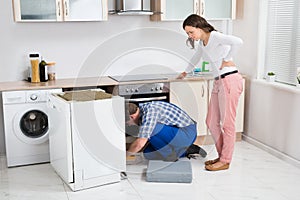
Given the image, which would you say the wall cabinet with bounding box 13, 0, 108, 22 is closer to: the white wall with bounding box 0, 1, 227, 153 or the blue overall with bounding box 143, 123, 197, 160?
the white wall with bounding box 0, 1, 227, 153

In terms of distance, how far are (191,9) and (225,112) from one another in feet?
4.30

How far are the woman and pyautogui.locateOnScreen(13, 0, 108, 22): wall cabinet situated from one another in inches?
39.2

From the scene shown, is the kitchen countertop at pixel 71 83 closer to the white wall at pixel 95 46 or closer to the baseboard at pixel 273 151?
the white wall at pixel 95 46

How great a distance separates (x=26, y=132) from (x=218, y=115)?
1.78 metres

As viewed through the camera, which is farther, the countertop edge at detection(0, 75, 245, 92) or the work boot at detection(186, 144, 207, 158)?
the work boot at detection(186, 144, 207, 158)

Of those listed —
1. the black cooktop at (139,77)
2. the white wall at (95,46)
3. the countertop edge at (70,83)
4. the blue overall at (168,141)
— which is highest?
the white wall at (95,46)

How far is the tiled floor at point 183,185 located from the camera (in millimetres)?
3117

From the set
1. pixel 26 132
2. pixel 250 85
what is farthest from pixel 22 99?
pixel 250 85

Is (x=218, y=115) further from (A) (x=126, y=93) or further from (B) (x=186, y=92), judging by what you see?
(A) (x=126, y=93)

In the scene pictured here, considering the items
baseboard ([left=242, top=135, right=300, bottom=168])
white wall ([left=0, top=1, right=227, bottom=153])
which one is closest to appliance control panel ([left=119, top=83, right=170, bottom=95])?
white wall ([left=0, top=1, right=227, bottom=153])

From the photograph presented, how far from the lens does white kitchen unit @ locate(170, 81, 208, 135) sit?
4.14m

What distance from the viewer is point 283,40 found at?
4016 mm

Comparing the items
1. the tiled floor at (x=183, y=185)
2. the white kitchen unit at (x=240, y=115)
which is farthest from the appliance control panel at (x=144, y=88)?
the white kitchen unit at (x=240, y=115)

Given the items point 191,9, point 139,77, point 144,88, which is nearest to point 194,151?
point 144,88
